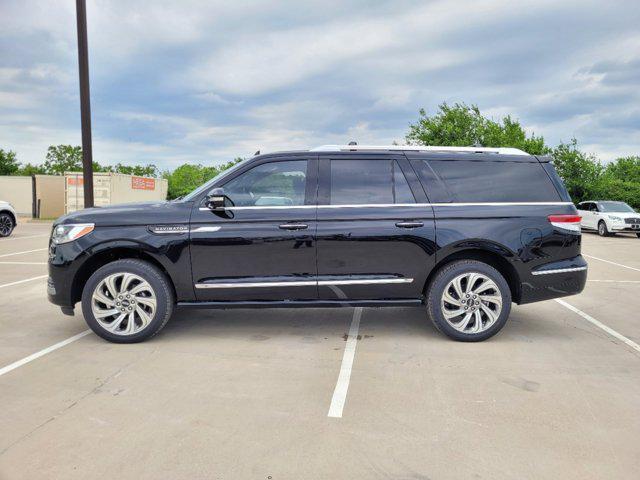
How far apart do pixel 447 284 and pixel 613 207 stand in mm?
18979

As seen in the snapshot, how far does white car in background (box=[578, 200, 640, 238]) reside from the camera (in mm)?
19016

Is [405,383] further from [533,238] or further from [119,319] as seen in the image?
[119,319]

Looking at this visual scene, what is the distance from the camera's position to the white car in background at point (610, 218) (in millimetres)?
19016

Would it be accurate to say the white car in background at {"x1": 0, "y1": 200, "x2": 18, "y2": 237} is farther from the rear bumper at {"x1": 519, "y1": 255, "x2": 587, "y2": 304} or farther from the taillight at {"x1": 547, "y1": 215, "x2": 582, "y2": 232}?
the taillight at {"x1": 547, "y1": 215, "x2": 582, "y2": 232}

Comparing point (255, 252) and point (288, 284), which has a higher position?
point (255, 252)

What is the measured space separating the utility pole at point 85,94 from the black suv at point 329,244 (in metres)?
4.47

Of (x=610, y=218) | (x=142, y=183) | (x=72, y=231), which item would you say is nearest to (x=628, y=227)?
(x=610, y=218)

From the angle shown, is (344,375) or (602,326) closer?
(344,375)

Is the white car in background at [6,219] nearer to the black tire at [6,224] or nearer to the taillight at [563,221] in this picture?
the black tire at [6,224]

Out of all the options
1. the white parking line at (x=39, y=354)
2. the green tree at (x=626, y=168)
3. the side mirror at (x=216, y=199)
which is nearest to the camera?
the white parking line at (x=39, y=354)

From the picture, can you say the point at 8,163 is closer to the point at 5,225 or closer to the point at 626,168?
the point at 5,225

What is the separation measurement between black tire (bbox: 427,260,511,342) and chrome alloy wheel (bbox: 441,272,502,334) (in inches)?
1.0

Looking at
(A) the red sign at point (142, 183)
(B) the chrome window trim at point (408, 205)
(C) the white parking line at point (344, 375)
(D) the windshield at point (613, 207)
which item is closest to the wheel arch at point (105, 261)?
(B) the chrome window trim at point (408, 205)

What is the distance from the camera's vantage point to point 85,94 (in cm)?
891
